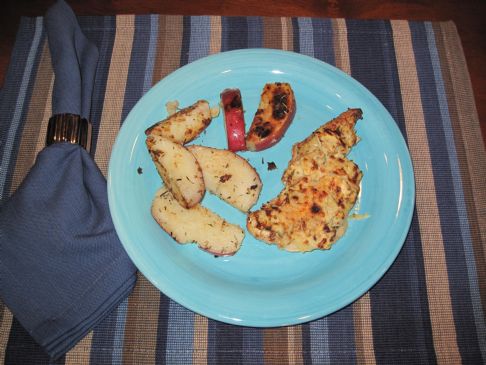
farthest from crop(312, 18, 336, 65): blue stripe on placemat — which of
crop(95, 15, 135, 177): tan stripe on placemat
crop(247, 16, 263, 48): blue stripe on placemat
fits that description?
crop(95, 15, 135, 177): tan stripe on placemat

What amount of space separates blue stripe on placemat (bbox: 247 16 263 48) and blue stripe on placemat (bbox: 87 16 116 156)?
76 centimetres

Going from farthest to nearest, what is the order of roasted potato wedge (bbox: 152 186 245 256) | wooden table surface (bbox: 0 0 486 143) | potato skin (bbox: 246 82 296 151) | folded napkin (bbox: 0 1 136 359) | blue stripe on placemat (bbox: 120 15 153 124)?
wooden table surface (bbox: 0 0 486 143), blue stripe on placemat (bbox: 120 15 153 124), potato skin (bbox: 246 82 296 151), roasted potato wedge (bbox: 152 186 245 256), folded napkin (bbox: 0 1 136 359)

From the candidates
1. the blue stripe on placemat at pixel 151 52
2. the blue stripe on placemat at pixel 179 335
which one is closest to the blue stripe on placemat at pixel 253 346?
the blue stripe on placemat at pixel 179 335

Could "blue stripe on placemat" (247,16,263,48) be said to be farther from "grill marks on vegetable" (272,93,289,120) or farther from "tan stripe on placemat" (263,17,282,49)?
"grill marks on vegetable" (272,93,289,120)

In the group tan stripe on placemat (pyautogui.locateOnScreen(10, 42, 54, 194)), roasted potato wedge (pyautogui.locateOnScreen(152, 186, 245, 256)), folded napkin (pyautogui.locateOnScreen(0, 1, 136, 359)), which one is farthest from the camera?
tan stripe on placemat (pyautogui.locateOnScreen(10, 42, 54, 194))

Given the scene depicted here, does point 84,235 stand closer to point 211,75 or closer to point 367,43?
point 211,75

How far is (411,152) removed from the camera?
1892 millimetres

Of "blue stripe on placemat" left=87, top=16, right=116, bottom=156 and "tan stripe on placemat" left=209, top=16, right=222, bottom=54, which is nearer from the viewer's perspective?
"blue stripe on placemat" left=87, top=16, right=116, bottom=156

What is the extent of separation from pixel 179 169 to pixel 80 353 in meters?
0.88

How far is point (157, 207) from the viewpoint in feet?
5.49

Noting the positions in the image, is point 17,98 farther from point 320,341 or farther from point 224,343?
point 320,341

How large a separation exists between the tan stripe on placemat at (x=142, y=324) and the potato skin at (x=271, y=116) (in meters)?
0.80

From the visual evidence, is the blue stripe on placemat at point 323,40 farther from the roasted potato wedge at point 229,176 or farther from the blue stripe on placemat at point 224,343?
the blue stripe on placemat at point 224,343

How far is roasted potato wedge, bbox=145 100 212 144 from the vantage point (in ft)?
5.52
